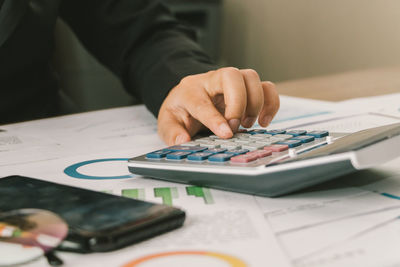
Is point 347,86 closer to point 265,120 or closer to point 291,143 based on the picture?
point 265,120

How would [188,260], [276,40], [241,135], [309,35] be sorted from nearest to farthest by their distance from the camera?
[188,260]
[241,135]
[309,35]
[276,40]

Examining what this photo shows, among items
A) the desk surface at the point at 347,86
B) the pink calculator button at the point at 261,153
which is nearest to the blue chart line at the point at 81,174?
the pink calculator button at the point at 261,153

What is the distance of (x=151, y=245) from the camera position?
0.86 feet

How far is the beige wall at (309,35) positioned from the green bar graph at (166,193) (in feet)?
3.88

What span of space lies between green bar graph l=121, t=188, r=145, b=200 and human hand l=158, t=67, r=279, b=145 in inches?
4.5

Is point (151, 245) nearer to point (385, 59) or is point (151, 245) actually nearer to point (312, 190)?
point (312, 190)

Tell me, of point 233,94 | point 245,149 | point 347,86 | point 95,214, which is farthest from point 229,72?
point 347,86

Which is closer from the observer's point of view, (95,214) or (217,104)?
(95,214)

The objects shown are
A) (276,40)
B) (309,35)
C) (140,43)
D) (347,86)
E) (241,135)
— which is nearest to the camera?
(241,135)

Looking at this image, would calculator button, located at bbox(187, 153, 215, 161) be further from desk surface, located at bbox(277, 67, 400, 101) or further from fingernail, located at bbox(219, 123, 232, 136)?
desk surface, located at bbox(277, 67, 400, 101)

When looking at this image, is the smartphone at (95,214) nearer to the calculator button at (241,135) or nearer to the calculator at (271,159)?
the calculator at (271,159)

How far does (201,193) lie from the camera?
1.15 feet

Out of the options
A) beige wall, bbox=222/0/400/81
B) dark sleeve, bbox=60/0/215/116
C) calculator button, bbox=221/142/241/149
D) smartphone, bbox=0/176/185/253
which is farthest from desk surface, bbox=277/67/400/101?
smartphone, bbox=0/176/185/253

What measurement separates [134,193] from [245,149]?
89 mm
